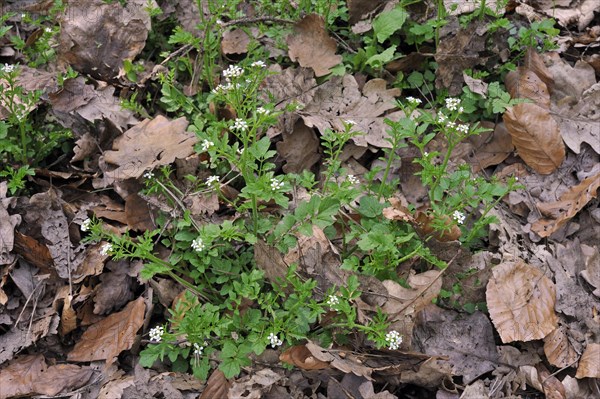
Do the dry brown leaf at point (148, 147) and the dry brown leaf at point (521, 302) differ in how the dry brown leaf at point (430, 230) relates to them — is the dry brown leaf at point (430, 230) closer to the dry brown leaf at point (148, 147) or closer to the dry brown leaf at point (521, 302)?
the dry brown leaf at point (521, 302)

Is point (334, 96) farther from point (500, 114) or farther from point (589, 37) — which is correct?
point (589, 37)

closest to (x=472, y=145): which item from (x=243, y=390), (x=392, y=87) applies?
(x=392, y=87)

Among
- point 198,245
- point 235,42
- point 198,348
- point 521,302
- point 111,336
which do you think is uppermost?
point 235,42

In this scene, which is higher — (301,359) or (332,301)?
(332,301)

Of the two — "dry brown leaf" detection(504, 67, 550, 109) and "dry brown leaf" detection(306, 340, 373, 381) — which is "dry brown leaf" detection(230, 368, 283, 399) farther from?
"dry brown leaf" detection(504, 67, 550, 109)

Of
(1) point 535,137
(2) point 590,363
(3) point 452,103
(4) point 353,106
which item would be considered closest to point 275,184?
(3) point 452,103

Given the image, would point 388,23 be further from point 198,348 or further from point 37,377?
point 37,377

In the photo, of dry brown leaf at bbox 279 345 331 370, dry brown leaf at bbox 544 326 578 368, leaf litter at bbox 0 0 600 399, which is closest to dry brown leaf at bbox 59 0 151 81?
leaf litter at bbox 0 0 600 399
